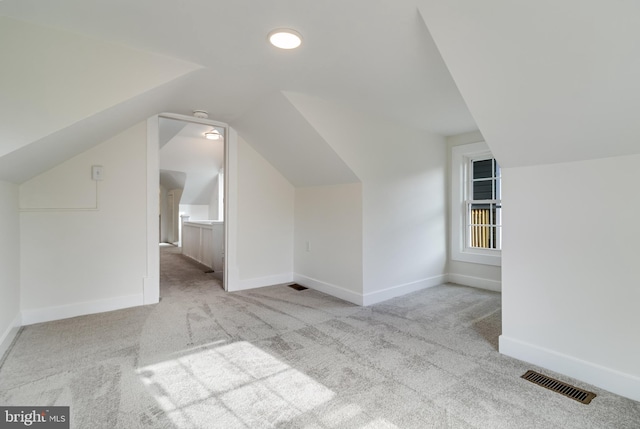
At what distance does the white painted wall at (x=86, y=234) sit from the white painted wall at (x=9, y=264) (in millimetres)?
131

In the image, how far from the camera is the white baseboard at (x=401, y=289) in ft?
10.9

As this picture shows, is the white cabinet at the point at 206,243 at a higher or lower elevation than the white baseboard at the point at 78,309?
higher

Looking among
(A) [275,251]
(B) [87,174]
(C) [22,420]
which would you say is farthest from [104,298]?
(A) [275,251]

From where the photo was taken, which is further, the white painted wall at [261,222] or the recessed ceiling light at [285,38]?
the white painted wall at [261,222]

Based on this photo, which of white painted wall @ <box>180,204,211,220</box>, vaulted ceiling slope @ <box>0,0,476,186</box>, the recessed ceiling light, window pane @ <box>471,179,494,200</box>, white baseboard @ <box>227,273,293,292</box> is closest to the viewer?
vaulted ceiling slope @ <box>0,0,476,186</box>

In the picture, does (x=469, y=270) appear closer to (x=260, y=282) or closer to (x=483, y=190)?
(x=483, y=190)

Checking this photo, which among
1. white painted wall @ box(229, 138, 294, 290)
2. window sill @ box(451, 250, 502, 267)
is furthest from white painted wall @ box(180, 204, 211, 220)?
window sill @ box(451, 250, 502, 267)

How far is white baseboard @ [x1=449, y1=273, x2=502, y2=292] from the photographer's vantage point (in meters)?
3.82

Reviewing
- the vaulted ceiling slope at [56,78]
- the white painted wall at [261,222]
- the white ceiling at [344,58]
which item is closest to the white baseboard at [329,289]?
the white painted wall at [261,222]

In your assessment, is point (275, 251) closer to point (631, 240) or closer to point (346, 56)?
point (346, 56)

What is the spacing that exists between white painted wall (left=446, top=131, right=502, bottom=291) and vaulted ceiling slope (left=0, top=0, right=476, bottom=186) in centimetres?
173

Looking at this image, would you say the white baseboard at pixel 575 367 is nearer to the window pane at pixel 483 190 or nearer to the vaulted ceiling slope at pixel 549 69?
the vaulted ceiling slope at pixel 549 69

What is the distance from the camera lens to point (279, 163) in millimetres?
3936

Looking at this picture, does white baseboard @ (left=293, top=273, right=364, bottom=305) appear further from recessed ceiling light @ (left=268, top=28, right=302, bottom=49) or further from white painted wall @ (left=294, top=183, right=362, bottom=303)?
recessed ceiling light @ (left=268, top=28, right=302, bottom=49)
